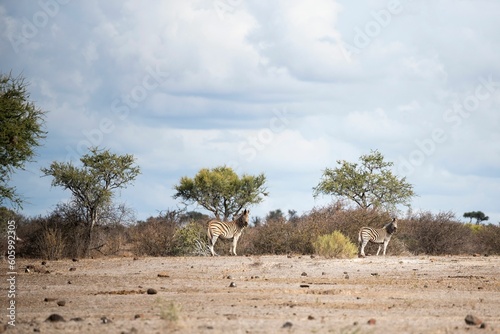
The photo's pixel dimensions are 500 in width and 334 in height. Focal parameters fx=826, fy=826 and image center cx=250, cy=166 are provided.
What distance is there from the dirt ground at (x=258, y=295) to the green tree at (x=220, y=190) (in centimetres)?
1841

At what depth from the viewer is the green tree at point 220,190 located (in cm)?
4466

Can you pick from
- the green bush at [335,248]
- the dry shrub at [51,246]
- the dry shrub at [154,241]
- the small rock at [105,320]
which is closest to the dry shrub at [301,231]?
the green bush at [335,248]

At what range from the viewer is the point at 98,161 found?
33281 millimetres

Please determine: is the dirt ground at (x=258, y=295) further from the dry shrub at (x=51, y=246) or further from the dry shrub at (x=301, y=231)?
the dry shrub at (x=301, y=231)

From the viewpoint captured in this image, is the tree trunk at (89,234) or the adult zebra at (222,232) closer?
the adult zebra at (222,232)

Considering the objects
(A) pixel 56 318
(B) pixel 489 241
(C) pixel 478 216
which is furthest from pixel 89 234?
(C) pixel 478 216

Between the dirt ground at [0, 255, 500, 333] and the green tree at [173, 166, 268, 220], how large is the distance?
18.4 meters

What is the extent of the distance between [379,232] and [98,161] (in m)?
11.6

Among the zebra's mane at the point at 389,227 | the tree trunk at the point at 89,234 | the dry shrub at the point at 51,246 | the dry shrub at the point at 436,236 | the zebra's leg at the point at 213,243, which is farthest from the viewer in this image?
the dry shrub at the point at 436,236

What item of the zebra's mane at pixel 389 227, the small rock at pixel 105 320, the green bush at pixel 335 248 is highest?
the zebra's mane at pixel 389 227

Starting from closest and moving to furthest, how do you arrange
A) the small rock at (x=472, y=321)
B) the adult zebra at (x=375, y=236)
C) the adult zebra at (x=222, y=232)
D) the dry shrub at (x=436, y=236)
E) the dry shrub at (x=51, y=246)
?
1. the small rock at (x=472, y=321)
2. the dry shrub at (x=51, y=246)
3. the adult zebra at (x=375, y=236)
4. the adult zebra at (x=222, y=232)
5. the dry shrub at (x=436, y=236)

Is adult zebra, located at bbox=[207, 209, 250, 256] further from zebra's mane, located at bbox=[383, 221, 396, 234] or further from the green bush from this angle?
zebra's mane, located at bbox=[383, 221, 396, 234]

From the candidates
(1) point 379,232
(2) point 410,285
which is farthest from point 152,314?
(1) point 379,232

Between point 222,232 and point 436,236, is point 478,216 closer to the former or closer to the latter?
point 436,236
